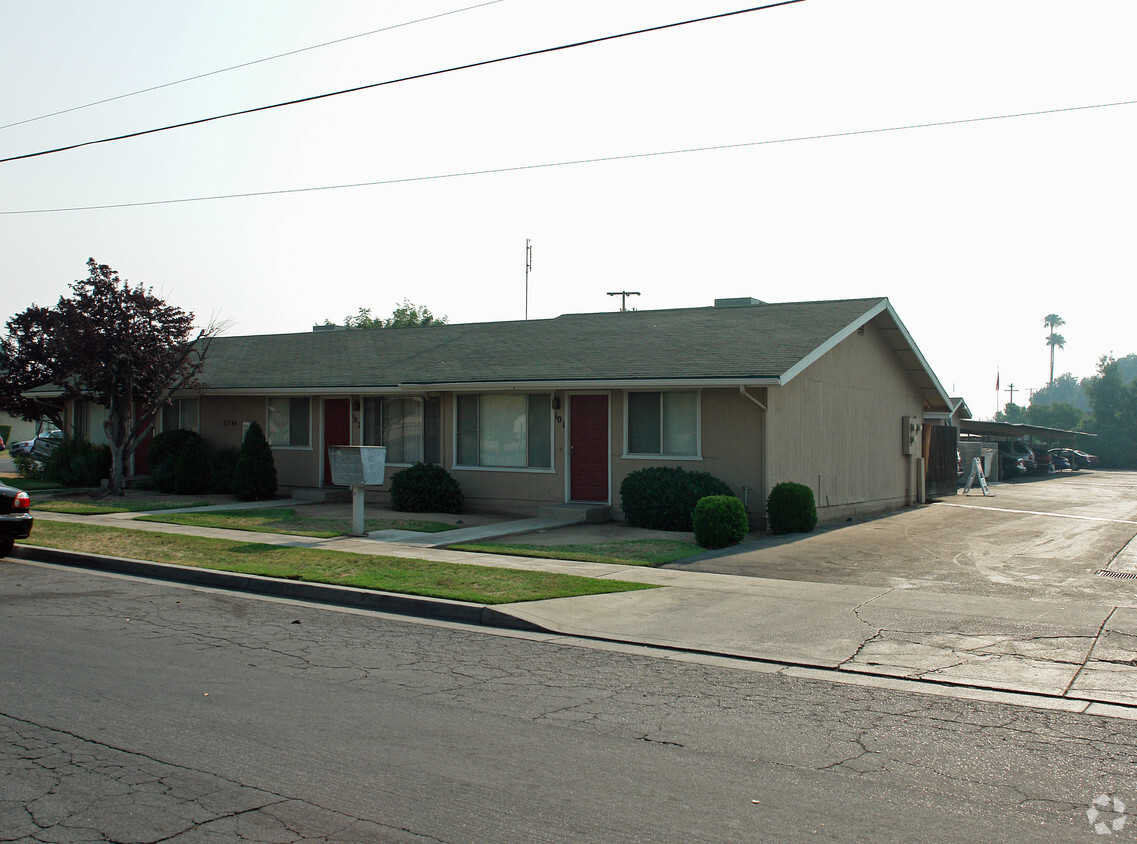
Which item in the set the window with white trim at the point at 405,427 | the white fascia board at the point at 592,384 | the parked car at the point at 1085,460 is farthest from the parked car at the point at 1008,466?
the white fascia board at the point at 592,384

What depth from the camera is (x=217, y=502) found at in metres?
21.7

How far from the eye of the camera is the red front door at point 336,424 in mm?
23125

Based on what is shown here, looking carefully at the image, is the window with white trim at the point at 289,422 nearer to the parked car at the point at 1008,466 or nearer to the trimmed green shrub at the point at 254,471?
the trimmed green shrub at the point at 254,471

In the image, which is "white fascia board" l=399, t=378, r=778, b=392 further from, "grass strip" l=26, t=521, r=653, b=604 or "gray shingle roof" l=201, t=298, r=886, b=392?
"grass strip" l=26, t=521, r=653, b=604

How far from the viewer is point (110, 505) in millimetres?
Result: 20312

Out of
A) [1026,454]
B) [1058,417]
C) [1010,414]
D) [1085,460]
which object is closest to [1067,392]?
[1010,414]

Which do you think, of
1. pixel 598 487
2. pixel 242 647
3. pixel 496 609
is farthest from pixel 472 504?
pixel 242 647

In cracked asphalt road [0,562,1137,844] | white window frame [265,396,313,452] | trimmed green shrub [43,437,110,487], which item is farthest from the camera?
trimmed green shrub [43,437,110,487]

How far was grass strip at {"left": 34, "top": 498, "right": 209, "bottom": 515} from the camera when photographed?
19.3 meters

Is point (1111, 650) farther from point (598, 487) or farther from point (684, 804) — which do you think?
point (598, 487)

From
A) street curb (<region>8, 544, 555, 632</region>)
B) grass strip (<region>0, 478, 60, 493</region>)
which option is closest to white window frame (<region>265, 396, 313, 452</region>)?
grass strip (<region>0, 478, 60, 493</region>)

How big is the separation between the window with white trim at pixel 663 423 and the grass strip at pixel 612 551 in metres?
3.13

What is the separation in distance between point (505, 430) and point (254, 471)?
6214 mm

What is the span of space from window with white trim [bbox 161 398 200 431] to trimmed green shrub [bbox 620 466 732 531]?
542 inches
